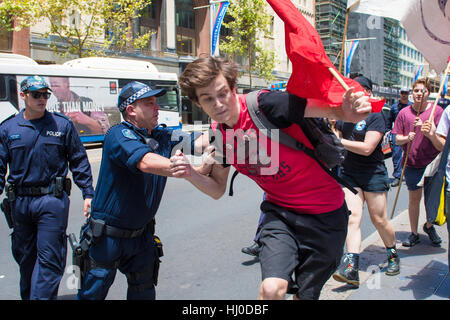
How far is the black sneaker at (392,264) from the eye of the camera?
13.8 feet

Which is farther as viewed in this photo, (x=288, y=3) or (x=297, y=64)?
(x=288, y=3)

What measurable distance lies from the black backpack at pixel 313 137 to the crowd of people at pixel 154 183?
0.03m

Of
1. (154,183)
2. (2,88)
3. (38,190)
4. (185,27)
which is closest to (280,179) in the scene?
(154,183)

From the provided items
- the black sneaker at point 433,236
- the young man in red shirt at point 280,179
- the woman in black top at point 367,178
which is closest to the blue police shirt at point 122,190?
the young man in red shirt at point 280,179

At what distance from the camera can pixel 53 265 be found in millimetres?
3357

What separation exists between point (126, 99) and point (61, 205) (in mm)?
1206

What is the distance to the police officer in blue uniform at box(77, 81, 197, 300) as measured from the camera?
275cm

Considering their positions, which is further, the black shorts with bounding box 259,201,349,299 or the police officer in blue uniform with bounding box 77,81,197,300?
the police officer in blue uniform with bounding box 77,81,197,300

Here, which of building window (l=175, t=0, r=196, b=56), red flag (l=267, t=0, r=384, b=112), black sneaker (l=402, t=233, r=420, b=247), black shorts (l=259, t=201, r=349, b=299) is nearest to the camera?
red flag (l=267, t=0, r=384, b=112)

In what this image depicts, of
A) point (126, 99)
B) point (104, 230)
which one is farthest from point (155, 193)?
point (126, 99)

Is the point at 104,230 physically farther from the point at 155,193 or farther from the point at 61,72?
the point at 61,72

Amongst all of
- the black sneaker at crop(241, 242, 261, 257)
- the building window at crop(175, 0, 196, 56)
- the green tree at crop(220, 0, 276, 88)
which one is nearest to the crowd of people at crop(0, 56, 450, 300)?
the black sneaker at crop(241, 242, 261, 257)

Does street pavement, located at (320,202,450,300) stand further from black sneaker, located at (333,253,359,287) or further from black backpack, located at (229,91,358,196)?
black backpack, located at (229,91,358,196)

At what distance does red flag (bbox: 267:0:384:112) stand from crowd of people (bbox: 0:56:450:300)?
50 mm
